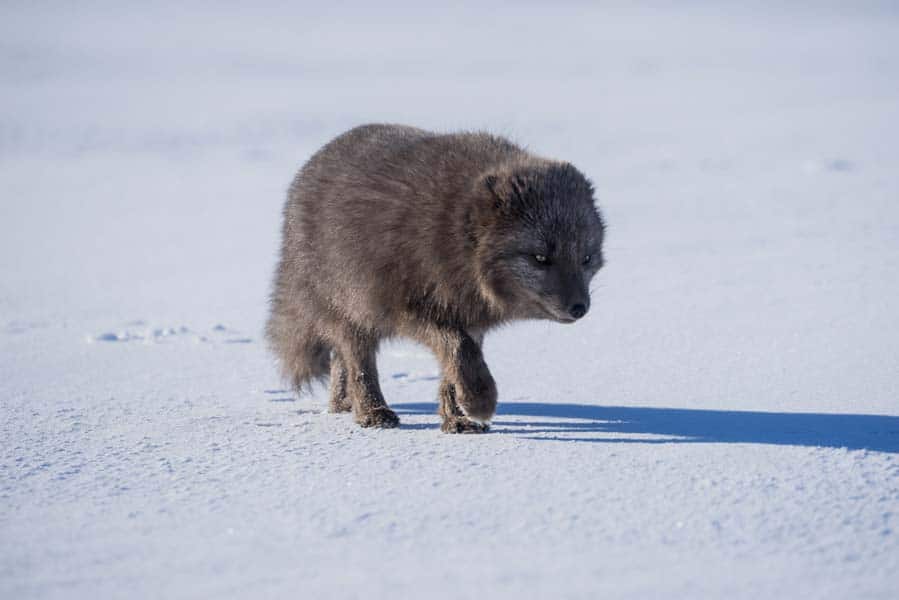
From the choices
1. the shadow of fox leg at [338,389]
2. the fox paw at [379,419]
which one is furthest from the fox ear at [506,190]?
the shadow of fox leg at [338,389]

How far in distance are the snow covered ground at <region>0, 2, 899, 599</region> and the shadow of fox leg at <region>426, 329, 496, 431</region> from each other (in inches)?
6.5

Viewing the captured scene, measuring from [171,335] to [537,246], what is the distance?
3230 mm

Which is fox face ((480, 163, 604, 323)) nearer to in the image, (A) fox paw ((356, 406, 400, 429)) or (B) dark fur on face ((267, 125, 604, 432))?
(B) dark fur on face ((267, 125, 604, 432))

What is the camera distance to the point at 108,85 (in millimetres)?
23312

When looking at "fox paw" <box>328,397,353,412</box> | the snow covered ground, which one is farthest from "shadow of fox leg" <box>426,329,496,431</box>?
"fox paw" <box>328,397,353,412</box>

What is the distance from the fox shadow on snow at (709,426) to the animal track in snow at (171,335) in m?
2.29

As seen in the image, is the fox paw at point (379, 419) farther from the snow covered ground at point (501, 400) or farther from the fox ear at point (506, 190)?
the fox ear at point (506, 190)

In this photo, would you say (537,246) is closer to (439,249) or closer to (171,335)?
(439,249)

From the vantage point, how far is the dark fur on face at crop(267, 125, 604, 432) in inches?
165

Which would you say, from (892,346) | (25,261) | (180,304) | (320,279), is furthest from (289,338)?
(25,261)

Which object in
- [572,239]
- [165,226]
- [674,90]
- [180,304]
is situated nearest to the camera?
[572,239]

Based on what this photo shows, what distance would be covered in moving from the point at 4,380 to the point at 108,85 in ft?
63.0

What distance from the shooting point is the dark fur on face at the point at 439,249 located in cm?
420

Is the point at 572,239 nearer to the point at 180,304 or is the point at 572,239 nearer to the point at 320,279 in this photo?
the point at 320,279
